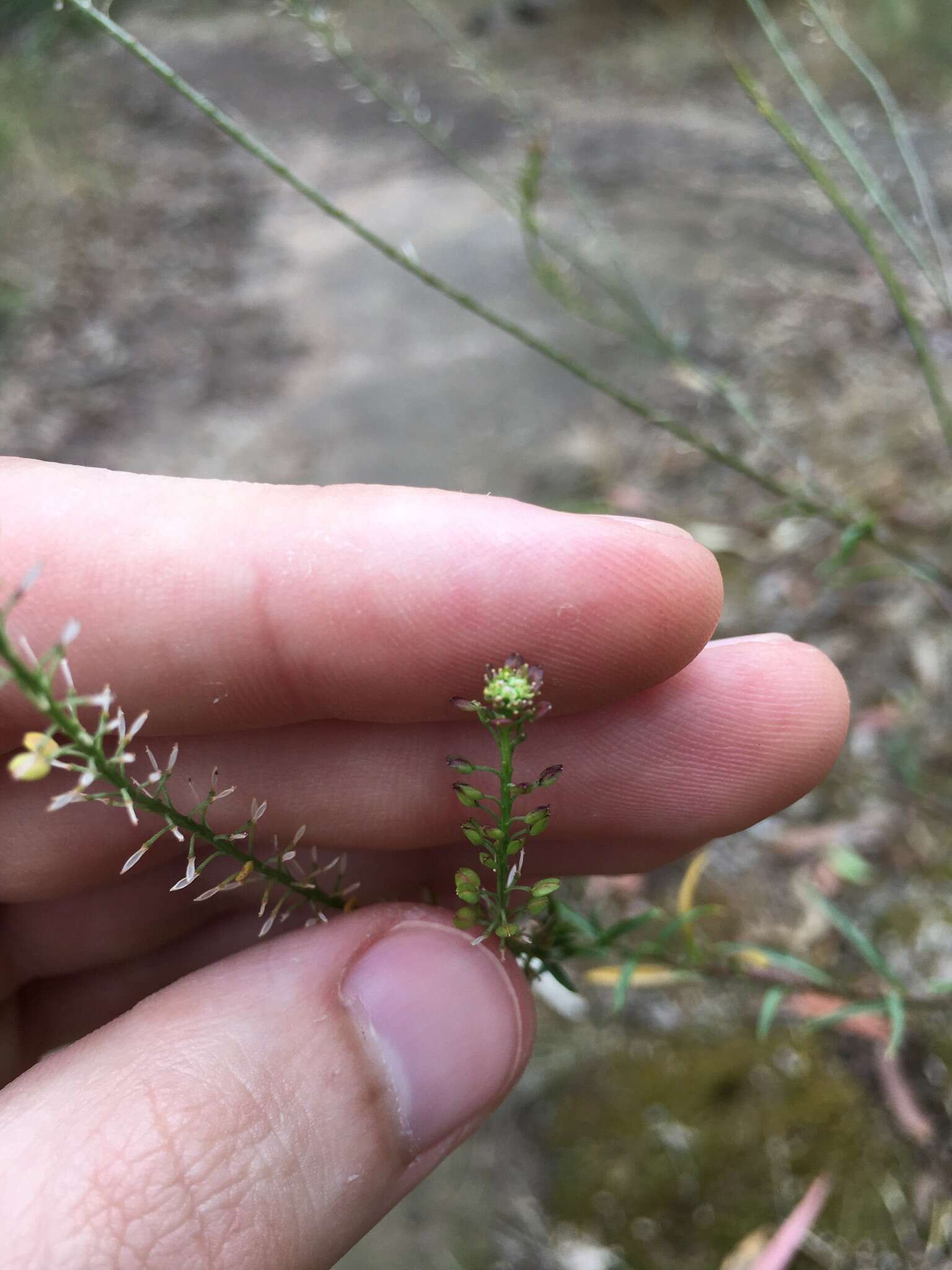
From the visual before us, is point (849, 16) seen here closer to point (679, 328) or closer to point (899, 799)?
point (679, 328)

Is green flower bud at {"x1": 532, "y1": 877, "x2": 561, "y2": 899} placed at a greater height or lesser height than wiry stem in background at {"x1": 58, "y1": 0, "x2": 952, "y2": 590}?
lesser

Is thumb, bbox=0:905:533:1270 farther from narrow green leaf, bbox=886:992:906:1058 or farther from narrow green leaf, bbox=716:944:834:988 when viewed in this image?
narrow green leaf, bbox=886:992:906:1058

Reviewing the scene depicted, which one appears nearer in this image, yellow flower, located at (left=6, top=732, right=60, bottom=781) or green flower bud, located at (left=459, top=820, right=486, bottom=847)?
yellow flower, located at (left=6, top=732, right=60, bottom=781)

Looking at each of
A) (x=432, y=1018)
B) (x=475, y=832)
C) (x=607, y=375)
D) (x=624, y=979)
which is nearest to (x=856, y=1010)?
(x=624, y=979)

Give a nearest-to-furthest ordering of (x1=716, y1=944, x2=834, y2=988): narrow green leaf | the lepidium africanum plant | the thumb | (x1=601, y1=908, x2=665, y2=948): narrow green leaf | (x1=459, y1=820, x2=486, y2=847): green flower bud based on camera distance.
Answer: the lepidium africanum plant, (x1=459, y1=820, x2=486, y2=847): green flower bud, the thumb, (x1=601, y1=908, x2=665, y2=948): narrow green leaf, (x1=716, y1=944, x2=834, y2=988): narrow green leaf

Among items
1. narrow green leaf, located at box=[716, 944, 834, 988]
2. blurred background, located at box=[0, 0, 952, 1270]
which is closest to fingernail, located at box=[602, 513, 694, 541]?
blurred background, located at box=[0, 0, 952, 1270]

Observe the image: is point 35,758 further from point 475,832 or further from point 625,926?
point 625,926

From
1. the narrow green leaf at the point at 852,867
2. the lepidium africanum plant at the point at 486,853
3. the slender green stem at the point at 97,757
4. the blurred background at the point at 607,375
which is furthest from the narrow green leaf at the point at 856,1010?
the slender green stem at the point at 97,757
